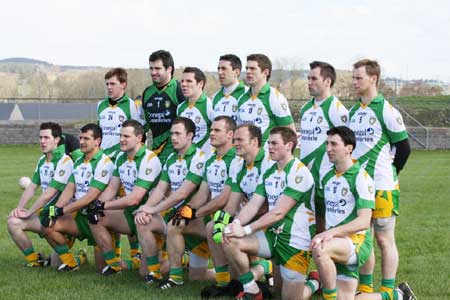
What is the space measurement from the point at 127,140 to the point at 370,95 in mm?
2672

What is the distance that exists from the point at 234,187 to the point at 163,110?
69.3 inches

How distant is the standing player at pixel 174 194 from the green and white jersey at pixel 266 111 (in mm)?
624

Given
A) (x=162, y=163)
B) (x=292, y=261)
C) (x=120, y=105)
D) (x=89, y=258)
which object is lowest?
(x=89, y=258)

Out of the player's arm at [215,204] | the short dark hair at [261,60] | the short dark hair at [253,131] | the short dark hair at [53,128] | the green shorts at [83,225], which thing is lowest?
the green shorts at [83,225]

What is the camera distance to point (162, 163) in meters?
9.18

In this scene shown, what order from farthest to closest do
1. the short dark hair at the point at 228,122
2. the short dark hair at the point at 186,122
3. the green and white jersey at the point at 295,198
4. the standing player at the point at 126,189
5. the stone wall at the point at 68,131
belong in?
the stone wall at the point at 68,131, the standing player at the point at 126,189, the short dark hair at the point at 186,122, the short dark hair at the point at 228,122, the green and white jersey at the point at 295,198

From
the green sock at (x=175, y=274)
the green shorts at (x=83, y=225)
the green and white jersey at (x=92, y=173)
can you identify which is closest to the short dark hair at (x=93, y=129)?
the green and white jersey at (x=92, y=173)

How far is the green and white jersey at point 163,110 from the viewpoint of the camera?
9234mm

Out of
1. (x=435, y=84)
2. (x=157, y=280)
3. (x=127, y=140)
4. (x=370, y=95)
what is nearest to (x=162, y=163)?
(x=127, y=140)

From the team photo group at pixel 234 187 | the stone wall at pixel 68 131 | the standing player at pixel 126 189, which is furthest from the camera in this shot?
the stone wall at pixel 68 131

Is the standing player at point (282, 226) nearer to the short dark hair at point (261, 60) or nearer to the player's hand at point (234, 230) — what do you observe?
the player's hand at point (234, 230)

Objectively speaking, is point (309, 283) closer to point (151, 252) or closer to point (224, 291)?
point (224, 291)

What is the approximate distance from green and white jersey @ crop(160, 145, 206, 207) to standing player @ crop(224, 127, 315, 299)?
1019 mm

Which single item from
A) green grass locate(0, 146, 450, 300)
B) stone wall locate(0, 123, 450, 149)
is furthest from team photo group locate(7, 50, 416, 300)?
stone wall locate(0, 123, 450, 149)
